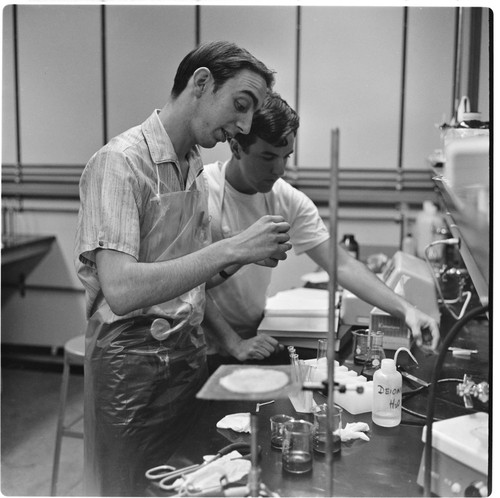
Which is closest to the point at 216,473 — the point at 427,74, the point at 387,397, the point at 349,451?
the point at 349,451

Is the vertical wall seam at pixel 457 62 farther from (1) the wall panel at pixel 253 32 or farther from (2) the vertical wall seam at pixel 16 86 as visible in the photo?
(2) the vertical wall seam at pixel 16 86

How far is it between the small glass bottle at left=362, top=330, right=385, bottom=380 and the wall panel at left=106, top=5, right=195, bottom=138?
843mm

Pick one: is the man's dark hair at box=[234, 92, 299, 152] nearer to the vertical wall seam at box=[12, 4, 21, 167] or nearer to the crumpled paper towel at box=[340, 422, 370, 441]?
the vertical wall seam at box=[12, 4, 21, 167]

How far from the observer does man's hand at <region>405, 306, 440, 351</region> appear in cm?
173

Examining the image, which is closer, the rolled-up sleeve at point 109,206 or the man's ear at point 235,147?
the rolled-up sleeve at point 109,206

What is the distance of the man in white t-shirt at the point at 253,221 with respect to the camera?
4.77ft

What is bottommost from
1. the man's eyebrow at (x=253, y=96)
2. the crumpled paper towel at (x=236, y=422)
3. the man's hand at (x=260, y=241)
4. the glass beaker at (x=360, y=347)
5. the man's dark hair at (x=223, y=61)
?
the crumpled paper towel at (x=236, y=422)

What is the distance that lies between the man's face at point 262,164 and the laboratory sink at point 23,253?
1.44 metres

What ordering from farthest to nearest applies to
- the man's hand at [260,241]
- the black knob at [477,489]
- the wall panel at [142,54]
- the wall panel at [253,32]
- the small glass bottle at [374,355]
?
the small glass bottle at [374,355]
the wall panel at [142,54]
the wall panel at [253,32]
the man's hand at [260,241]
the black knob at [477,489]

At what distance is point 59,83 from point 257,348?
104 centimetres

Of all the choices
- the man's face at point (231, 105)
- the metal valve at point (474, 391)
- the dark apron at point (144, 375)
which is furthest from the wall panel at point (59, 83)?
the metal valve at point (474, 391)

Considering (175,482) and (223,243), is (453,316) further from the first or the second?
(175,482)

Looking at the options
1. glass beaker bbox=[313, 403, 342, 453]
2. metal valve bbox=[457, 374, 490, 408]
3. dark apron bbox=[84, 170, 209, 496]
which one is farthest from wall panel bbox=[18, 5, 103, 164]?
metal valve bbox=[457, 374, 490, 408]

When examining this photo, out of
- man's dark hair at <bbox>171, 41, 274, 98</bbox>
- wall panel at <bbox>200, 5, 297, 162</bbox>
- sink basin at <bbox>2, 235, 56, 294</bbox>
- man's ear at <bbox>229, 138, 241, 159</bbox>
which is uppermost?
wall panel at <bbox>200, 5, 297, 162</bbox>
